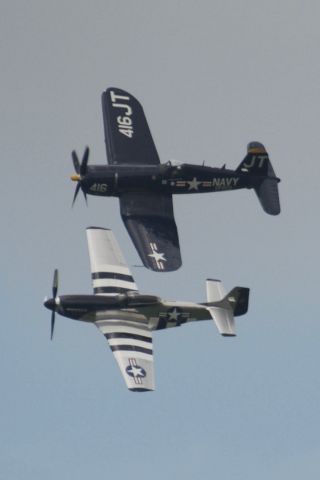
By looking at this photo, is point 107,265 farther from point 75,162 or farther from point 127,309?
point 75,162

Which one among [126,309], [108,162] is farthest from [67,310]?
[108,162]

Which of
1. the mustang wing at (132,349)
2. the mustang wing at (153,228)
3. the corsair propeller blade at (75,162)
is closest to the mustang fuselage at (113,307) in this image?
the mustang wing at (132,349)

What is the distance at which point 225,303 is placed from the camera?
347 ft

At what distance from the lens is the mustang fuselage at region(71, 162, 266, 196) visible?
10944 cm

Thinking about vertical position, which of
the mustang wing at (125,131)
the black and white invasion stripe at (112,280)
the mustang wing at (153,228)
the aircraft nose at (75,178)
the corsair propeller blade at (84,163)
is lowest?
the black and white invasion stripe at (112,280)

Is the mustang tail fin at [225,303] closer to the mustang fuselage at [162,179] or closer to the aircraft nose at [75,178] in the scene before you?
the mustang fuselage at [162,179]

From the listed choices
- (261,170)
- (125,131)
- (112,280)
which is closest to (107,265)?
(112,280)

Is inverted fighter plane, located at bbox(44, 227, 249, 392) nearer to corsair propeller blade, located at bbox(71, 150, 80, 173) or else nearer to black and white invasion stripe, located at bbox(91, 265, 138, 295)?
black and white invasion stripe, located at bbox(91, 265, 138, 295)

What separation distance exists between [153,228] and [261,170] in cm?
782

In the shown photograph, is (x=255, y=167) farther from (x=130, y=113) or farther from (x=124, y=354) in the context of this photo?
(x=124, y=354)

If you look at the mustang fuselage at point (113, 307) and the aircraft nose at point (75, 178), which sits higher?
the aircraft nose at point (75, 178)

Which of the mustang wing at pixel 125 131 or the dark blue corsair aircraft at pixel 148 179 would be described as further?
the mustang wing at pixel 125 131

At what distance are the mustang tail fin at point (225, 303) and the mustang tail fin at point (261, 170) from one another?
22.1 feet

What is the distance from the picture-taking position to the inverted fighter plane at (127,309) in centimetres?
10172
